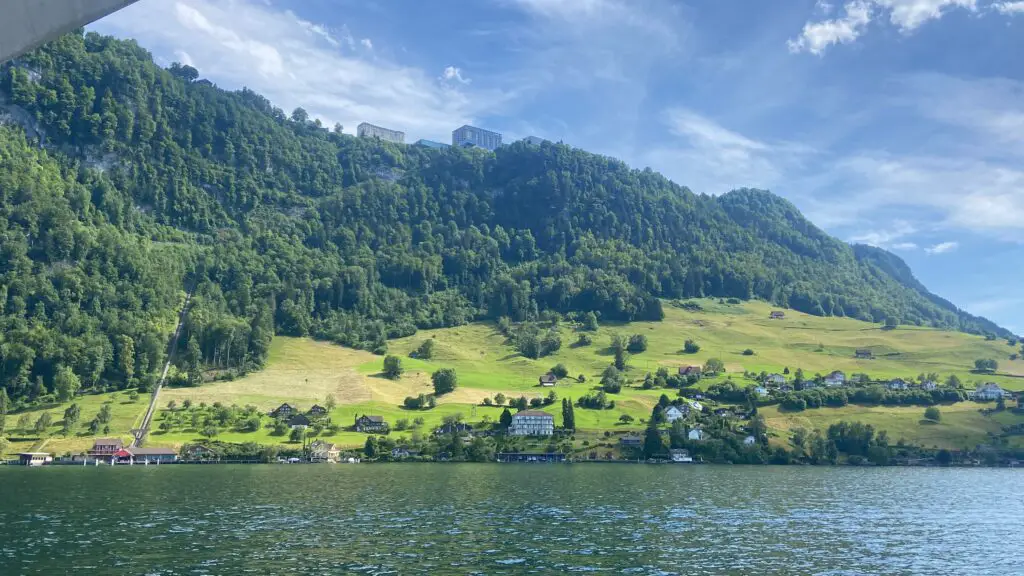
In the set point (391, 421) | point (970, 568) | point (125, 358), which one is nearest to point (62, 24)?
point (970, 568)

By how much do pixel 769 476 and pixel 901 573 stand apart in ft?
236

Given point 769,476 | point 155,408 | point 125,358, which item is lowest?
point 769,476

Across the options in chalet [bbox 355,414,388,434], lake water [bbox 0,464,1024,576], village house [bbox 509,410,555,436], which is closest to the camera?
lake water [bbox 0,464,1024,576]

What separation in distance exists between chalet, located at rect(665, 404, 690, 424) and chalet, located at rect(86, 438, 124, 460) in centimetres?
11542

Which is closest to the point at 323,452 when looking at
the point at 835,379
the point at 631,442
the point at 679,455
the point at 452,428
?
the point at 452,428

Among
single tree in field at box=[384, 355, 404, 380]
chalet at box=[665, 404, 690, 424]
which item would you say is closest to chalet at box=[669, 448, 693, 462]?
chalet at box=[665, 404, 690, 424]

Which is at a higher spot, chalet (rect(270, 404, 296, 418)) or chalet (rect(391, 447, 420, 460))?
chalet (rect(270, 404, 296, 418))

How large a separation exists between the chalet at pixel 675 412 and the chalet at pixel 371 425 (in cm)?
6538

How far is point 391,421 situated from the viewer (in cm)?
15725

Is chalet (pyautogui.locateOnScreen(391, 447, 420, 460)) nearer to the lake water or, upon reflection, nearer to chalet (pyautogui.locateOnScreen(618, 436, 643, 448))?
the lake water

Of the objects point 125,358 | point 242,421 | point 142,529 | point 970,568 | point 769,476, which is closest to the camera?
point 970,568

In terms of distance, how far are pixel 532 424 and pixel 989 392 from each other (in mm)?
121061

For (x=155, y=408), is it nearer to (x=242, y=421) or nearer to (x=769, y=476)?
(x=242, y=421)

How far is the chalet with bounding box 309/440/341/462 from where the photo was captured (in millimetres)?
137125
